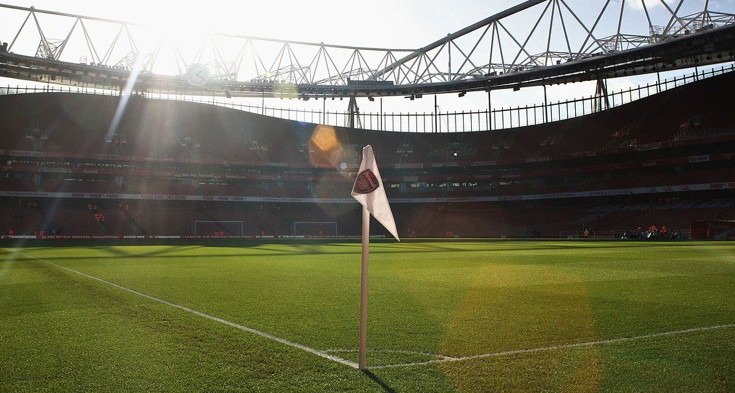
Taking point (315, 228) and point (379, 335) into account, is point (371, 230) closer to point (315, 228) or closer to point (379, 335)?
point (315, 228)

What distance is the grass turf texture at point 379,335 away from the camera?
484 centimetres

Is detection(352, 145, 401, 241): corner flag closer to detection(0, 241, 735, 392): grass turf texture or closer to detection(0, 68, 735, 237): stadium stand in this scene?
detection(0, 241, 735, 392): grass turf texture

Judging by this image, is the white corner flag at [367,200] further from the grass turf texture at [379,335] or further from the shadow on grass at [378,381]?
the grass turf texture at [379,335]

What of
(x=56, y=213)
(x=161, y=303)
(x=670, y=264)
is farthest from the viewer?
(x=56, y=213)

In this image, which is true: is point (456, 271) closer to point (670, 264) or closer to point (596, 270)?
point (596, 270)

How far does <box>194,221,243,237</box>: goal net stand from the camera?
58.5 metres

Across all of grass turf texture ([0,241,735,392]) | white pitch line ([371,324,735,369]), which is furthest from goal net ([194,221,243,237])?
white pitch line ([371,324,735,369])

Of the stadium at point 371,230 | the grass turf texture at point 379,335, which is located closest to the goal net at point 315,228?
the stadium at point 371,230

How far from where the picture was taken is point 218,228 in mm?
59875

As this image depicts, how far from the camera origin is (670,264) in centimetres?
1764

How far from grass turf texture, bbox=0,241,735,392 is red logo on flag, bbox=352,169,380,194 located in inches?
70.4

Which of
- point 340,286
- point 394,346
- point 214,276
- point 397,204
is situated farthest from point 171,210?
point 394,346

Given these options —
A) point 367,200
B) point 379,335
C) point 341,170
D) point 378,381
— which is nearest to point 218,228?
point 341,170

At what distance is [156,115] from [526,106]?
177 ft
